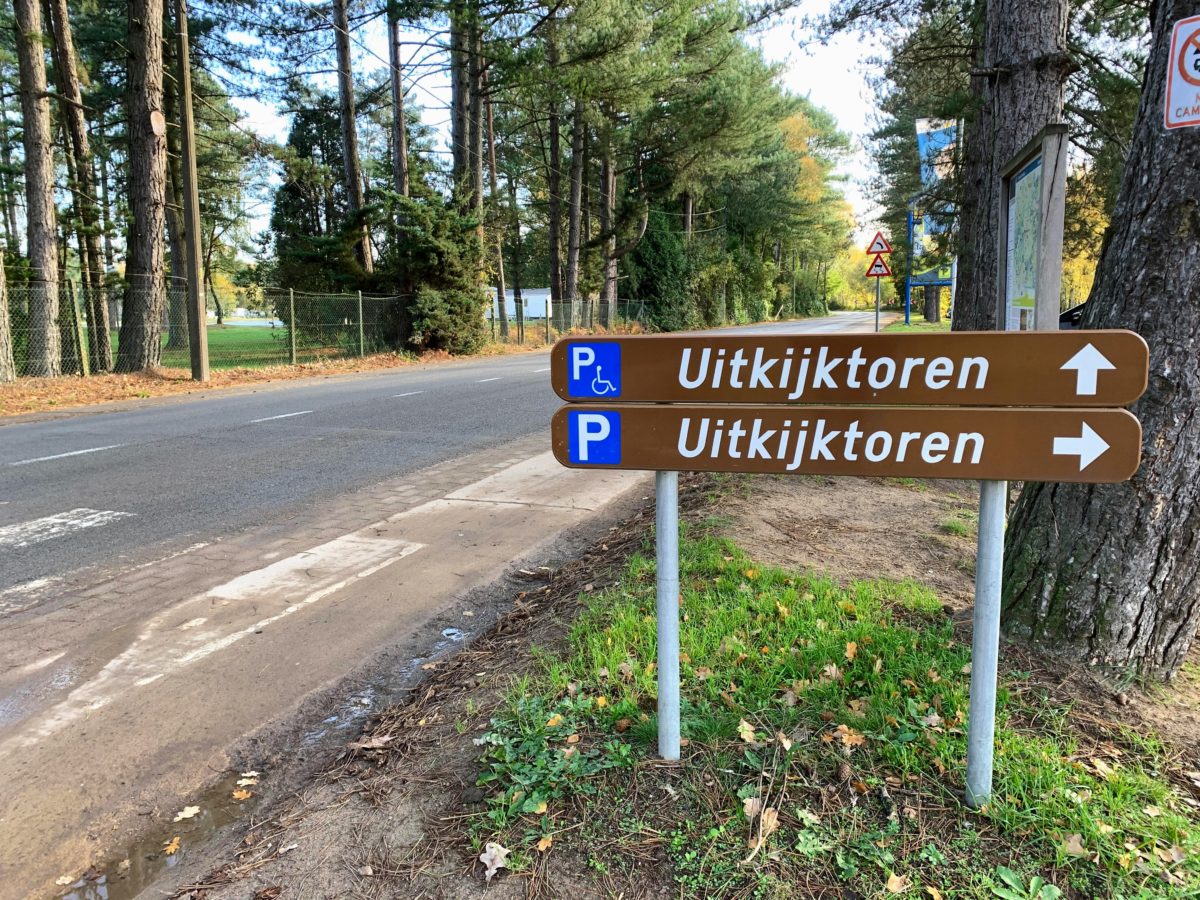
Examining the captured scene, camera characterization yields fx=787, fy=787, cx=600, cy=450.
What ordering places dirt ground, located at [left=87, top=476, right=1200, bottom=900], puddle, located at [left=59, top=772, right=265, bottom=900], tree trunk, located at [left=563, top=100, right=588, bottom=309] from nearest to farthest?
dirt ground, located at [left=87, top=476, right=1200, bottom=900] < puddle, located at [left=59, top=772, right=265, bottom=900] < tree trunk, located at [left=563, top=100, right=588, bottom=309]

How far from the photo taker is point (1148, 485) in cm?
265

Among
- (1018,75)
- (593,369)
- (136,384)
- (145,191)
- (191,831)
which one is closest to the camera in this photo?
(593,369)

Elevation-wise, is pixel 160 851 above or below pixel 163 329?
below

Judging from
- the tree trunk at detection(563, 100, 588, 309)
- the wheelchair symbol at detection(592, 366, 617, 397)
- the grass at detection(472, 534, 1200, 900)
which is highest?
the tree trunk at detection(563, 100, 588, 309)

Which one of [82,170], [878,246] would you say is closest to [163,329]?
[82,170]

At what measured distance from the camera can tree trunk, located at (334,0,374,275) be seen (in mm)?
24172

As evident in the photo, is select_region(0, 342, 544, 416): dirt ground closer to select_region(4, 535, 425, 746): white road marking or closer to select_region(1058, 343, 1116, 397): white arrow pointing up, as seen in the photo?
select_region(4, 535, 425, 746): white road marking

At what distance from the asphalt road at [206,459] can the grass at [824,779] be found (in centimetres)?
131

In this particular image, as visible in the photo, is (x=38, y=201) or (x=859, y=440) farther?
(x=38, y=201)

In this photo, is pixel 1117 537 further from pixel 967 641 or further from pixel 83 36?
pixel 83 36

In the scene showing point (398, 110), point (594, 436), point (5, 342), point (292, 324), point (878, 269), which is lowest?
point (594, 436)

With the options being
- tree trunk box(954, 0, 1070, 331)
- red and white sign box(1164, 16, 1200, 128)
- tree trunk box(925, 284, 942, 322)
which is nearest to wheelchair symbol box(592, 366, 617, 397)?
red and white sign box(1164, 16, 1200, 128)

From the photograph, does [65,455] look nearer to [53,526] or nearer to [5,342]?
[53,526]

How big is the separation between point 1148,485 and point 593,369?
1.93m
